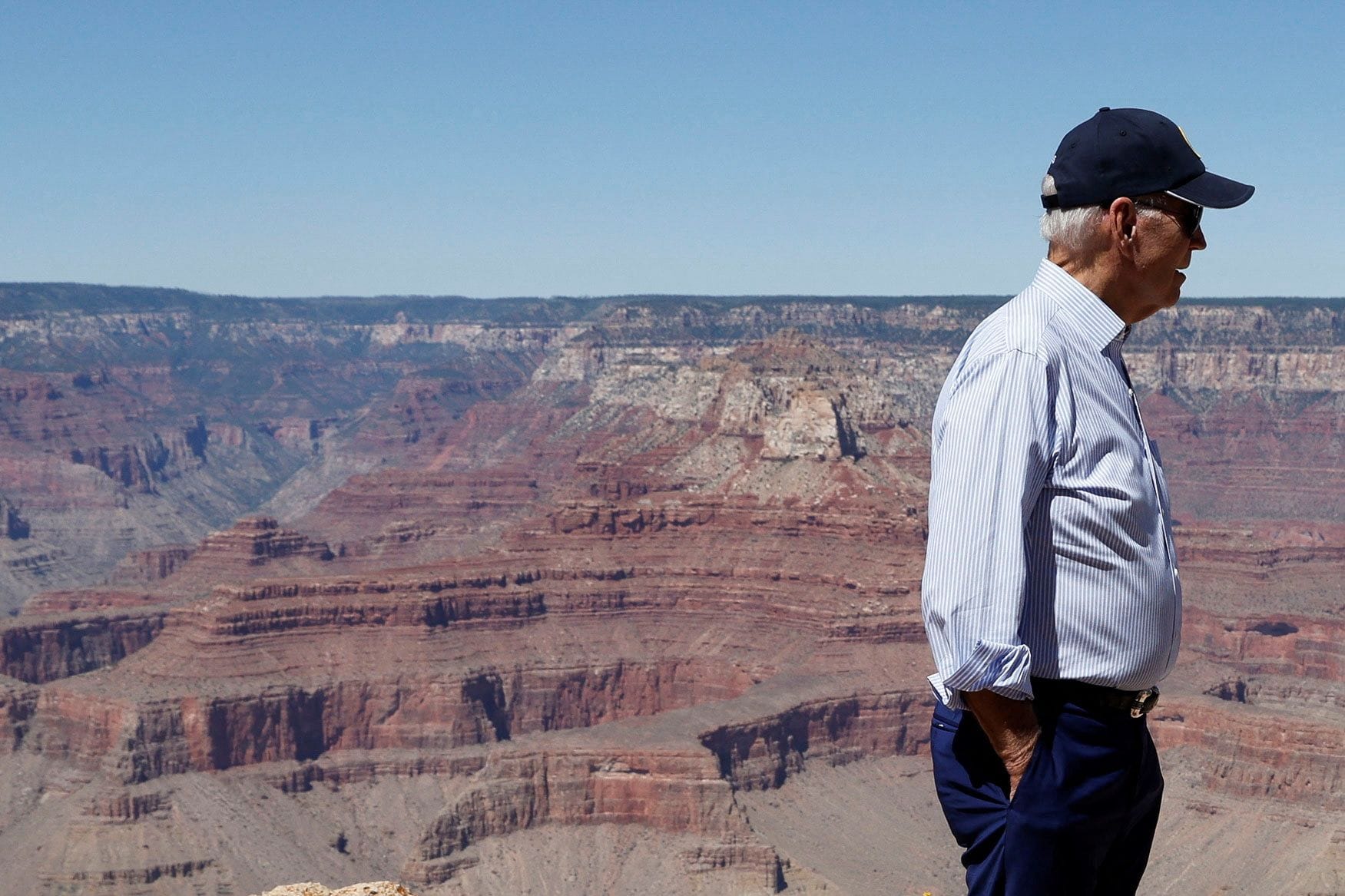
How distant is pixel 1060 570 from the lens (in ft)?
22.3

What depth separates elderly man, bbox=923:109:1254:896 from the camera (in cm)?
666

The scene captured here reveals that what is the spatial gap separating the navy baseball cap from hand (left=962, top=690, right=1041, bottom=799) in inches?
81.0

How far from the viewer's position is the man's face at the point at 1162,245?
23.7 ft

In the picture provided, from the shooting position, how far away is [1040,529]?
679 cm

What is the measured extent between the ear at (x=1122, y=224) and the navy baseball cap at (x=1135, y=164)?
4cm

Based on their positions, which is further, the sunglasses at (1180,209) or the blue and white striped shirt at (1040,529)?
the sunglasses at (1180,209)

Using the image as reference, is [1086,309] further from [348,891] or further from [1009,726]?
[348,891]

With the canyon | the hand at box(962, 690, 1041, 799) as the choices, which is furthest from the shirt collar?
the canyon

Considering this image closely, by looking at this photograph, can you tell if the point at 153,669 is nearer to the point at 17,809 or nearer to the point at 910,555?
the point at 17,809

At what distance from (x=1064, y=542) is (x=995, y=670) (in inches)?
23.0

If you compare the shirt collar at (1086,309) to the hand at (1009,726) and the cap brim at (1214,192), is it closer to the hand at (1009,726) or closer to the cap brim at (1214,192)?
the cap brim at (1214,192)

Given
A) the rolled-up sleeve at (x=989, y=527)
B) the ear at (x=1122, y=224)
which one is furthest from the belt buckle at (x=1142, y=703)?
the ear at (x=1122, y=224)

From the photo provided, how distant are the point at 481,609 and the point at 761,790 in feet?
82.8

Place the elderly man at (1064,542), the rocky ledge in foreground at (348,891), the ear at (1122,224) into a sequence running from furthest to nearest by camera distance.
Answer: the rocky ledge in foreground at (348,891)
the ear at (1122,224)
the elderly man at (1064,542)
